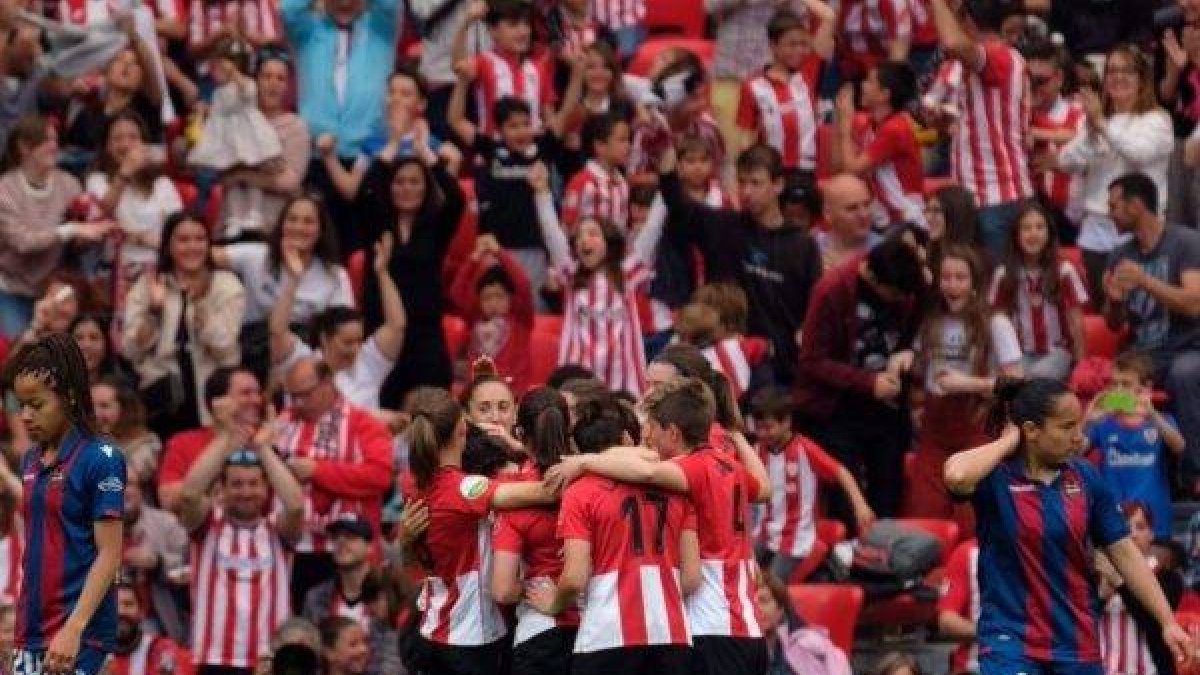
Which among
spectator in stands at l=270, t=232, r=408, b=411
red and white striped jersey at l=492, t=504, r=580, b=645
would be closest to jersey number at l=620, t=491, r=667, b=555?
red and white striped jersey at l=492, t=504, r=580, b=645

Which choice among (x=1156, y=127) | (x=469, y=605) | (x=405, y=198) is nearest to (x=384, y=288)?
(x=405, y=198)

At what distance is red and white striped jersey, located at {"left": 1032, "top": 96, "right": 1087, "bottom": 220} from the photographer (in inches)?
821

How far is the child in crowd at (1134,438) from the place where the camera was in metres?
18.0

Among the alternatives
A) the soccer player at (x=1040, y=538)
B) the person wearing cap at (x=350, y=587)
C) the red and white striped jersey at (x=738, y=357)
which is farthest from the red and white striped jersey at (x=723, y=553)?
the red and white striped jersey at (x=738, y=357)

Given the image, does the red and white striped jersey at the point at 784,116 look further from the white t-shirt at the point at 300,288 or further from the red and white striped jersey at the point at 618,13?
the white t-shirt at the point at 300,288

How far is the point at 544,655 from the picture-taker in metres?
13.8

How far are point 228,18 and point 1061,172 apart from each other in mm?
5272

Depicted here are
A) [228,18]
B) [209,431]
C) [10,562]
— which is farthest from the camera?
[228,18]

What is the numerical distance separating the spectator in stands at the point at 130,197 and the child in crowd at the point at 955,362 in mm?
4262

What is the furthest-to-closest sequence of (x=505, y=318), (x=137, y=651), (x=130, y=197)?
(x=130, y=197) < (x=505, y=318) < (x=137, y=651)

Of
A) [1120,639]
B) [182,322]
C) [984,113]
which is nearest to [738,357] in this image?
[984,113]

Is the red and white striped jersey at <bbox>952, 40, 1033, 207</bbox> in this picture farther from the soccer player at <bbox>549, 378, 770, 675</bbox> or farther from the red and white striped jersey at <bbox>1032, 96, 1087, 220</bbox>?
the soccer player at <bbox>549, 378, 770, 675</bbox>

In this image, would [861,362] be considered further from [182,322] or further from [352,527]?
[182,322]

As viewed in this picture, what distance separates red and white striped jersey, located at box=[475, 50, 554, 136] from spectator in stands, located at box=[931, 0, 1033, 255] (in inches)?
96.0
